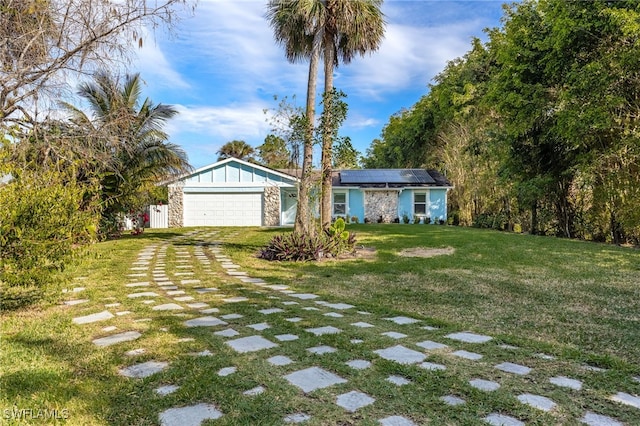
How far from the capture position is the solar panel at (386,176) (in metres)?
21.3

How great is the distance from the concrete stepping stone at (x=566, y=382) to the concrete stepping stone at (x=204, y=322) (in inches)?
118

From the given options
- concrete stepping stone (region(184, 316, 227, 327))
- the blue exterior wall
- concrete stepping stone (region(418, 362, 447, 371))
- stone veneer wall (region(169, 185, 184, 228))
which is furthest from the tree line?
stone veneer wall (region(169, 185, 184, 228))

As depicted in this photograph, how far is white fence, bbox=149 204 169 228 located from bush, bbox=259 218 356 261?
1157 centimetres

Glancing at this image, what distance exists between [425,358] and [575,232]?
14.4 meters

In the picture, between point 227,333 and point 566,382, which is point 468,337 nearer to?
point 566,382

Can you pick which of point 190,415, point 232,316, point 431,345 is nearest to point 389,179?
point 232,316

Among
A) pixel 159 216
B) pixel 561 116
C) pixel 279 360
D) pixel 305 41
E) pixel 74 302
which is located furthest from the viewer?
pixel 159 216

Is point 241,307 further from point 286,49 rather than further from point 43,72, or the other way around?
point 286,49

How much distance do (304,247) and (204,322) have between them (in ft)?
16.3

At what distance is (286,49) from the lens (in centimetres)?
1085

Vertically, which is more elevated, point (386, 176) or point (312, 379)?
point (386, 176)

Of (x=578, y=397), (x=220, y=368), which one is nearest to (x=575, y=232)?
(x=578, y=397)

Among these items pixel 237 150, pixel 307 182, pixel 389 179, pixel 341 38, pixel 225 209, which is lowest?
pixel 225 209

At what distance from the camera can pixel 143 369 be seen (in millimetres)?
2865
